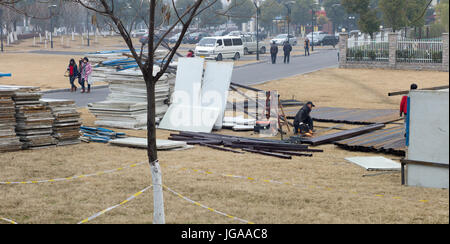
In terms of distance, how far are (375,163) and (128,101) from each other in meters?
9.06

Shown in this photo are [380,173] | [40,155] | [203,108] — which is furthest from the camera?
[203,108]

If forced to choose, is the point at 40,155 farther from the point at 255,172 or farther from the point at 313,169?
the point at 313,169

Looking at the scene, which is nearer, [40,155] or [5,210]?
[5,210]

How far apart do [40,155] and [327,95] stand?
16821 millimetres

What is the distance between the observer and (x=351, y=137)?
52.0 feet

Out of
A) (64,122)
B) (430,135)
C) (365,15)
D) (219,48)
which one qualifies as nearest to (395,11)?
(365,15)

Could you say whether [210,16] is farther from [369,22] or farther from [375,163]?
[375,163]

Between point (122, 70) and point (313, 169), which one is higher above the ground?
point (122, 70)

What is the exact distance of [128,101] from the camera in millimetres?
18641

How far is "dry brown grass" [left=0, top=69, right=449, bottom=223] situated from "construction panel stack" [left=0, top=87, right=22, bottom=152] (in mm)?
410

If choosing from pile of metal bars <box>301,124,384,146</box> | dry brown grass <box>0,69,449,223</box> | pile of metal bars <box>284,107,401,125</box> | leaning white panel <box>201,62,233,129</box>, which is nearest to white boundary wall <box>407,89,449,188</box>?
dry brown grass <box>0,69,449,223</box>

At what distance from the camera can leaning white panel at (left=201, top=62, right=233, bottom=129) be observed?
1816 cm

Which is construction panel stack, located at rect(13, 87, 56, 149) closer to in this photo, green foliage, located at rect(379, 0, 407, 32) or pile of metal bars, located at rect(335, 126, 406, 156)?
pile of metal bars, located at rect(335, 126, 406, 156)
